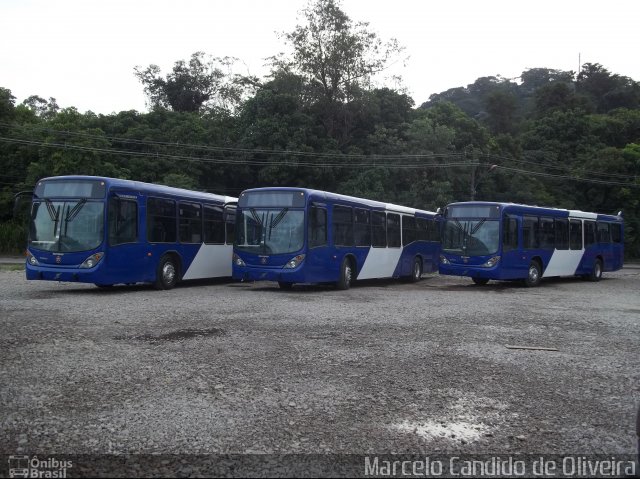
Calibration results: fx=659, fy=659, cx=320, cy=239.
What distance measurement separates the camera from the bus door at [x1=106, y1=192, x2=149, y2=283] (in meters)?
16.2

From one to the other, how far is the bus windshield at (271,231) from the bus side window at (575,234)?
12823 mm

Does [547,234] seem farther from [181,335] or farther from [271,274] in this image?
[181,335]

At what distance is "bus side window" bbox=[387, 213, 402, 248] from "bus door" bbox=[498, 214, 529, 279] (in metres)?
3.84

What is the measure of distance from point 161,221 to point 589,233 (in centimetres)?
1801

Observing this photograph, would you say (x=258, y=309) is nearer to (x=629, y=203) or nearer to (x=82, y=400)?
(x=82, y=400)

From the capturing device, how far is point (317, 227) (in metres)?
18.4

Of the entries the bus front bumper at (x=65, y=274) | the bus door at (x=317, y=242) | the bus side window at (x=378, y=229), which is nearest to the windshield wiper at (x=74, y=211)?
the bus front bumper at (x=65, y=274)

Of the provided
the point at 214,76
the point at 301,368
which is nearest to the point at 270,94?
the point at 214,76

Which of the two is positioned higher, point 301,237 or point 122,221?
point 122,221

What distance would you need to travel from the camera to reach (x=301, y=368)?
748 cm

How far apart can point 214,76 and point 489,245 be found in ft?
153

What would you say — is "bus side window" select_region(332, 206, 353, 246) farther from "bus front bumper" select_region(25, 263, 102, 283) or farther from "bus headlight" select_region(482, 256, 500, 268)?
"bus front bumper" select_region(25, 263, 102, 283)

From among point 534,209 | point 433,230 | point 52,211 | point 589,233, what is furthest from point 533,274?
point 52,211

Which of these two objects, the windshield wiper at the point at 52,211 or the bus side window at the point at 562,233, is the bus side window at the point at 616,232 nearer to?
the bus side window at the point at 562,233
